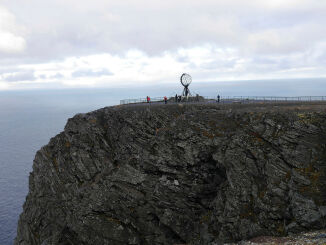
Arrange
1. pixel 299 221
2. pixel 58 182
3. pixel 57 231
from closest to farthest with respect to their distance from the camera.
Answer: pixel 299 221 → pixel 57 231 → pixel 58 182

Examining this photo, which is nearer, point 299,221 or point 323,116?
point 299,221

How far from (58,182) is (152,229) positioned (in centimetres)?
1924

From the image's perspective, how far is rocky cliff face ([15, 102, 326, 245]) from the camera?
27.8m

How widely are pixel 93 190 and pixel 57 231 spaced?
1046 centimetres

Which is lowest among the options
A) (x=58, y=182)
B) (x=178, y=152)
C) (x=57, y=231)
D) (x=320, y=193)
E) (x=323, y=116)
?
(x=57, y=231)

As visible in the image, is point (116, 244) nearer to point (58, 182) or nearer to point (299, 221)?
point (58, 182)

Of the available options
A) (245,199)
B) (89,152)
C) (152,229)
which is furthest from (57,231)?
(245,199)

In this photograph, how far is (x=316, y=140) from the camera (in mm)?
28875

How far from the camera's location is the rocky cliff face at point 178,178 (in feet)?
91.3

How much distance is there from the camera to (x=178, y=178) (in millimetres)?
35375

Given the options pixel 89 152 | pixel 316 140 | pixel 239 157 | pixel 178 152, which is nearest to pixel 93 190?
pixel 89 152

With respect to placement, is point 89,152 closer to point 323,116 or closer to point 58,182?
point 58,182

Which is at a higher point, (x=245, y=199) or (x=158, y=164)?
(x=158, y=164)

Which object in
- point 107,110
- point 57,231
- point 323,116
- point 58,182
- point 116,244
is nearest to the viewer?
point 323,116
